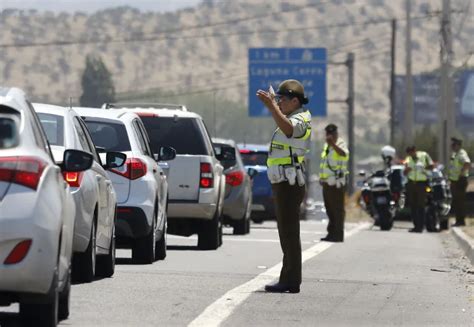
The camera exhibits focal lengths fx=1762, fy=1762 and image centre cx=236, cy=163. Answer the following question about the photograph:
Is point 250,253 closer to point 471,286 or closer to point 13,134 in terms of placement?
point 471,286

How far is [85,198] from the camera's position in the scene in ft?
43.1

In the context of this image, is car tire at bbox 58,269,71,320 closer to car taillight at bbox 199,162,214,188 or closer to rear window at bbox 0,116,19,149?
rear window at bbox 0,116,19,149

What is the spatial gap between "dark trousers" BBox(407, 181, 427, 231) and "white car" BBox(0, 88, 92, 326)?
23197mm

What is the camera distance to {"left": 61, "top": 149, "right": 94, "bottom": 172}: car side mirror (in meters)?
10.9

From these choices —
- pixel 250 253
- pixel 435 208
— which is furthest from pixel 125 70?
pixel 250 253

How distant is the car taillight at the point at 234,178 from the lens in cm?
2642

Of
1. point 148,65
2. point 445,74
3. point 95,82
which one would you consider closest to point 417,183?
point 445,74

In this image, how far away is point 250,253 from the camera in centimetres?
2130

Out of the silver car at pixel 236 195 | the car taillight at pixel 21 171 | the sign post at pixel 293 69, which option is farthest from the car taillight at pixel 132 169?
the sign post at pixel 293 69

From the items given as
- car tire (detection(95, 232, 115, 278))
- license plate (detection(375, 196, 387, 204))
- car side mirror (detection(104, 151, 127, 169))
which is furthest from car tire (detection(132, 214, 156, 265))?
license plate (detection(375, 196, 387, 204))

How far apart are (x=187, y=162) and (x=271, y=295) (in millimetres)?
6865

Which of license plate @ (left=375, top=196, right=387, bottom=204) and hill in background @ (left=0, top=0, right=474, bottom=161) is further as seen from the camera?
hill in background @ (left=0, top=0, right=474, bottom=161)

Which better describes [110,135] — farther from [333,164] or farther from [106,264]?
[333,164]

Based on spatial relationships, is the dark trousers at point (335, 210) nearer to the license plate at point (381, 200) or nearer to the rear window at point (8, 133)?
the license plate at point (381, 200)
